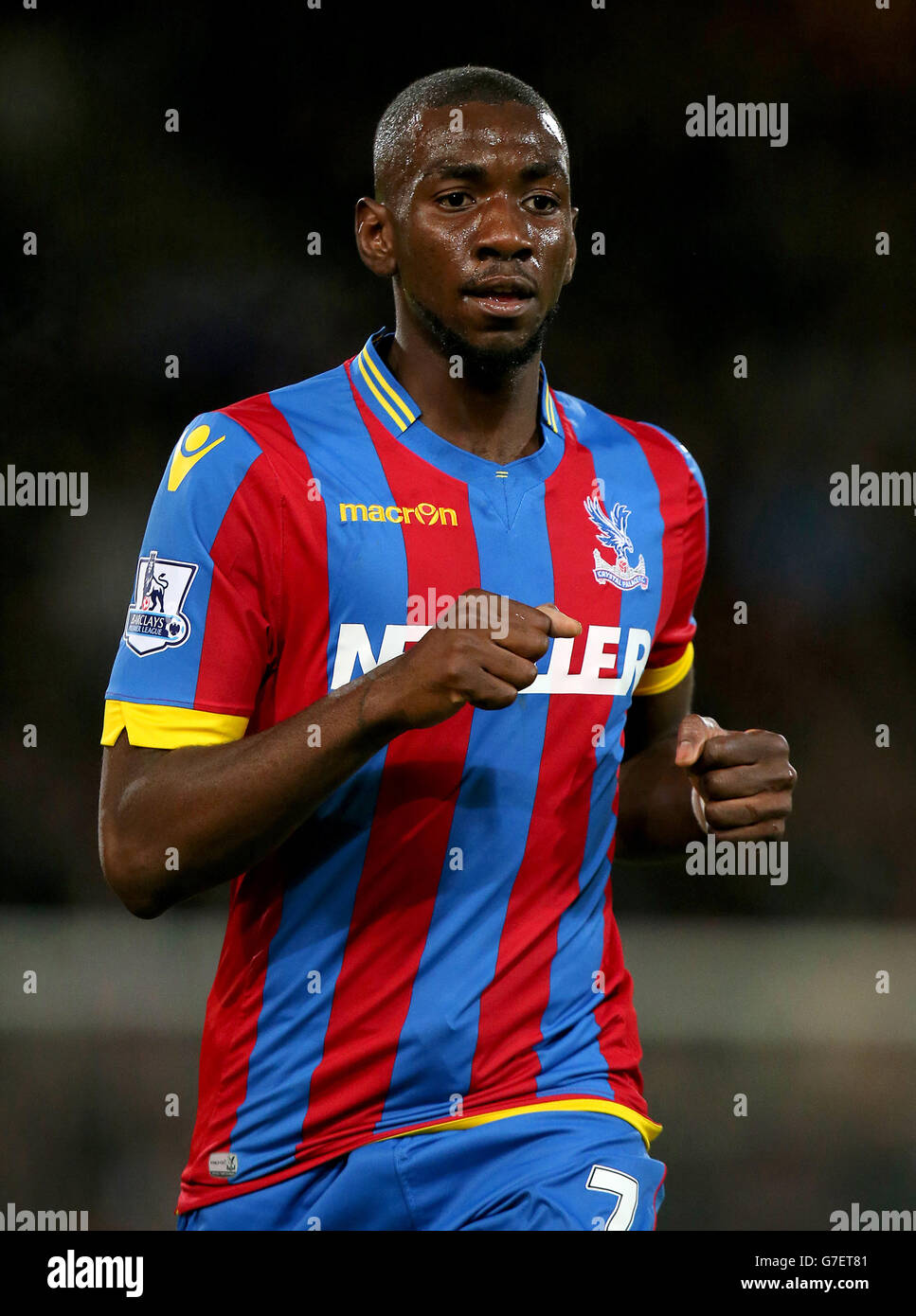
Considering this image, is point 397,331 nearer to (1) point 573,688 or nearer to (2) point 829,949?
(1) point 573,688

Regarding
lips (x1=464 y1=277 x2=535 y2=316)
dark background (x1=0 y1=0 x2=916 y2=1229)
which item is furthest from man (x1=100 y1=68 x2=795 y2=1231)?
dark background (x1=0 y1=0 x2=916 y2=1229)

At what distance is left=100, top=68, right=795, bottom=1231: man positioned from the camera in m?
1.73

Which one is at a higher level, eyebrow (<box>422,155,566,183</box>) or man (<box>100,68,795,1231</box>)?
eyebrow (<box>422,155,566,183</box>)

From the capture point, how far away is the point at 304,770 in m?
1.60

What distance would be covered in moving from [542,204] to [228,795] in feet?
2.87

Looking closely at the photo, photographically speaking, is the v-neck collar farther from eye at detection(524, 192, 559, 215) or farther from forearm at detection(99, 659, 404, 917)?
forearm at detection(99, 659, 404, 917)

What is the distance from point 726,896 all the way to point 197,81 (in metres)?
3.48

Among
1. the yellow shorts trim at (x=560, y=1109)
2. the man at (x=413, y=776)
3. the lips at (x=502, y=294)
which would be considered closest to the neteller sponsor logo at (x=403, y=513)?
the man at (x=413, y=776)

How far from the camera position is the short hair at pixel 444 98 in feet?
6.44

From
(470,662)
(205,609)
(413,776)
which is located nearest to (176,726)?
(205,609)

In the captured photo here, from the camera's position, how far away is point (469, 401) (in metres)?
2.00
